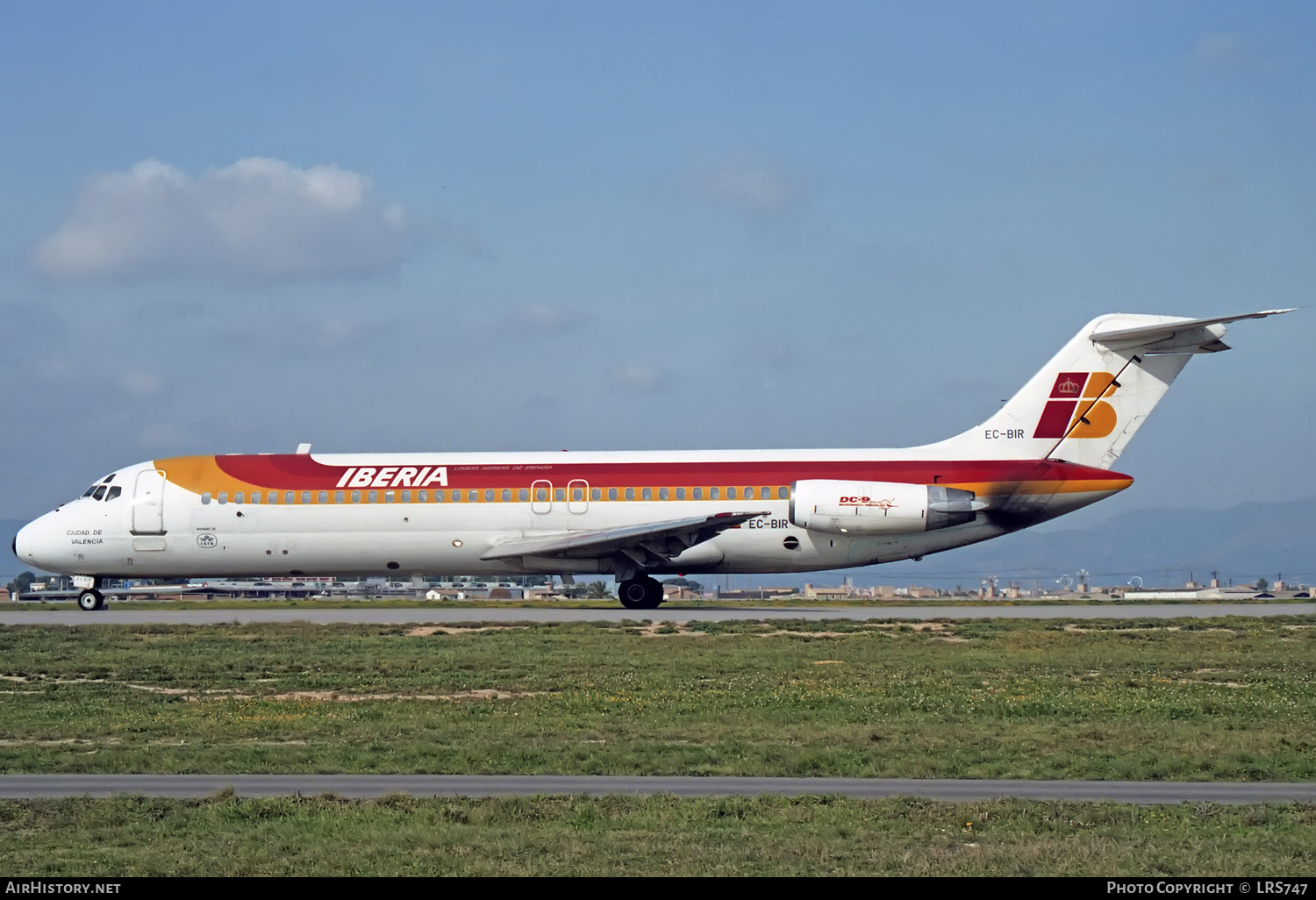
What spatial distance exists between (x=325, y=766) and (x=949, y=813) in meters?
6.21

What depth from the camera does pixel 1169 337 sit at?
118 feet

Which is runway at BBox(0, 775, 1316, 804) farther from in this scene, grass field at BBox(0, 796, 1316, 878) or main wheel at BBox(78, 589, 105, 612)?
main wheel at BBox(78, 589, 105, 612)

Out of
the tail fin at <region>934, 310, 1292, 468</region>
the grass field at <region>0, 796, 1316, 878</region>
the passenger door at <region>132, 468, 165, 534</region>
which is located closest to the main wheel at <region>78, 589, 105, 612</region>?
the passenger door at <region>132, 468, 165, 534</region>

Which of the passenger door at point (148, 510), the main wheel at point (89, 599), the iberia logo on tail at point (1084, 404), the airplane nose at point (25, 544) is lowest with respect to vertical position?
the main wheel at point (89, 599)

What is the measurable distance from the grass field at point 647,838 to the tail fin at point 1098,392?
2605 cm

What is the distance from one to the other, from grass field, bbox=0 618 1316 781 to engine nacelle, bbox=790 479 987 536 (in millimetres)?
5224

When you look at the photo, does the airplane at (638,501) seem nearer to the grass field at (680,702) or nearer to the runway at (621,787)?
the grass field at (680,702)

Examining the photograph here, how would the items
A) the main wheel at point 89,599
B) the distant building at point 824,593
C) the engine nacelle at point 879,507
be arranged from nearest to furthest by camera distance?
the engine nacelle at point 879,507 → the main wheel at point 89,599 → the distant building at point 824,593

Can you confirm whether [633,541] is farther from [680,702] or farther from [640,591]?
[680,702]

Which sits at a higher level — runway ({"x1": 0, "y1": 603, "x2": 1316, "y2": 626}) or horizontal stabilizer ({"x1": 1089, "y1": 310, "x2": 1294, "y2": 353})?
horizontal stabilizer ({"x1": 1089, "y1": 310, "x2": 1294, "y2": 353})

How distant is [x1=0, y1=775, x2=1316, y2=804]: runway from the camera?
1233 cm

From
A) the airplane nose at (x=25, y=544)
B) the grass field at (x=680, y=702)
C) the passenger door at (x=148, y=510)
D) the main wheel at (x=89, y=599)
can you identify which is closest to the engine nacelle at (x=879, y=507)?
the grass field at (x=680, y=702)

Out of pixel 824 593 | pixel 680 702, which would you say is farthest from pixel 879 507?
pixel 824 593

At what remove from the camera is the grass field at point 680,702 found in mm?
14211
